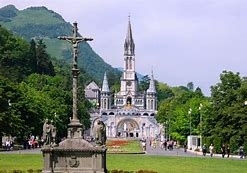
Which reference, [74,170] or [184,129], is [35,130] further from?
[74,170]

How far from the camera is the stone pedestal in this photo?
3288 centimetres

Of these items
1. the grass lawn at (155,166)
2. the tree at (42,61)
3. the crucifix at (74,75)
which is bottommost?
the grass lawn at (155,166)

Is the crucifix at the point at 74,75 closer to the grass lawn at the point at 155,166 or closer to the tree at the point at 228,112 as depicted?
the grass lawn at the point at 155,166

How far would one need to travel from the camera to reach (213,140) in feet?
263

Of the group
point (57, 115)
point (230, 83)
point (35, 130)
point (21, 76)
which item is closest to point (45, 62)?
point (21, 76)

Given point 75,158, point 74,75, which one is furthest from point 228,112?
point 75,158

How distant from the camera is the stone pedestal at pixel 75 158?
1294 inches

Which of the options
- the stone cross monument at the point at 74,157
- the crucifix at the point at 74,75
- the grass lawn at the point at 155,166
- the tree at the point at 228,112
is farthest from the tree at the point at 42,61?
the stone cross monument at the point at 74,157

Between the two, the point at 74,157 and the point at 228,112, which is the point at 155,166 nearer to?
the point at 74,157

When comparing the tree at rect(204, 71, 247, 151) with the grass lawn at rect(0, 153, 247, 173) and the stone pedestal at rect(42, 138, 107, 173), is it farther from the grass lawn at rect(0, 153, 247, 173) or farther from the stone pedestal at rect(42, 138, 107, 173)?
the stone pedestal at rect(42, 138, 107, 173)

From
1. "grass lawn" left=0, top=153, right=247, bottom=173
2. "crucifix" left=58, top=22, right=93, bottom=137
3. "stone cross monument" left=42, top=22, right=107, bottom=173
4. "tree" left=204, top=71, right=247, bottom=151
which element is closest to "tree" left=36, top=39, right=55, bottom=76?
"tree" left=204, top=71, right=247, bottom=151

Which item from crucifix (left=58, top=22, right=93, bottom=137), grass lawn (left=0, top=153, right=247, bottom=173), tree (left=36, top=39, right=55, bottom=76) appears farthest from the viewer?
tree (left=36, top=39, right=55, bottom=76)

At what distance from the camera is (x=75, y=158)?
3309cm

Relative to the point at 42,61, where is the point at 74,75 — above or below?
below
